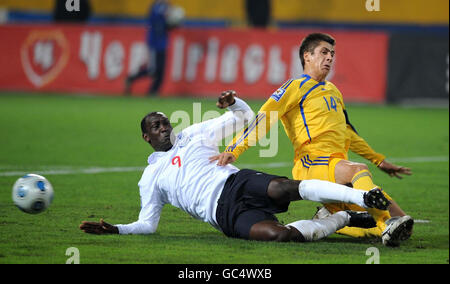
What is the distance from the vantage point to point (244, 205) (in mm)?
6727

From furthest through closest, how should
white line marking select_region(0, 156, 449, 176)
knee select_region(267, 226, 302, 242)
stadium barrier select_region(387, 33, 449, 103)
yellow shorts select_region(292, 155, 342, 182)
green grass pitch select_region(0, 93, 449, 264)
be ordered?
stadium barrier select_region(387, 33, 449, 103), white line marking select_region(0, 156, 449, 176), yellow shorts select_region(292, 155, 342, 182), knee select_region(267, 226, 302, 242), green grass pitch select_region(0, 93, 449, 264)

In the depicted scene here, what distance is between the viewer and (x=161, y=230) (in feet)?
23.9

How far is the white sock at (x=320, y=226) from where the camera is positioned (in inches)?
263

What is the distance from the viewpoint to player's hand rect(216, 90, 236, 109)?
6.87 m

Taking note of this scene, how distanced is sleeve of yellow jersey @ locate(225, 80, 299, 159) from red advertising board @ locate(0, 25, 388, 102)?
42.7ft

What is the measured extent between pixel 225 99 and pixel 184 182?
27.8 inches

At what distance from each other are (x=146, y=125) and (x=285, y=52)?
45.3 ft

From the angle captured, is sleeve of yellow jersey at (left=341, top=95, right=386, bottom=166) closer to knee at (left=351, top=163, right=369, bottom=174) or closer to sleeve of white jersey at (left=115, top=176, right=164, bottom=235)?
knee at (left=351, top=163, right=369, bottom=174)

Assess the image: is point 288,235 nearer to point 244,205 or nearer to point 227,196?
point 244,205

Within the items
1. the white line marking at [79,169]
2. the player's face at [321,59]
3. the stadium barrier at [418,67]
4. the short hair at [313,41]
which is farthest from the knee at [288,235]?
the stadium barrier at [418,67]

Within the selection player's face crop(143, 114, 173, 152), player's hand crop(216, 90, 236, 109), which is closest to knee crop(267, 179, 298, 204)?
player's hand crop(216, 90, 236, 109)

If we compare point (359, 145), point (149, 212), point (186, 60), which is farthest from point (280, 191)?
point (186, 60)
